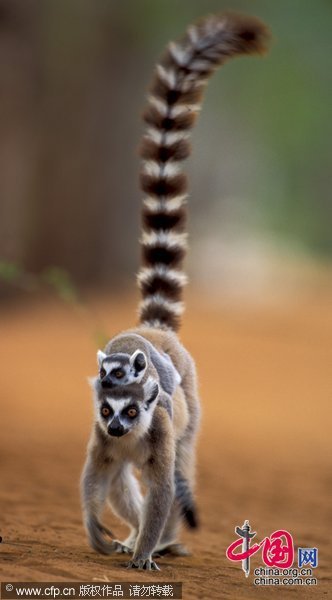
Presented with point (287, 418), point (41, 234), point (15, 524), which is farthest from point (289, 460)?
point (41, 234)

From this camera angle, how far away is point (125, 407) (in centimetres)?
499

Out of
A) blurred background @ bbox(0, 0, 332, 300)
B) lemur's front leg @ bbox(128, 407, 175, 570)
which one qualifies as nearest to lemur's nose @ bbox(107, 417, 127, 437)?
lemur's front leg @ bbox(128, 407, 175, 570)

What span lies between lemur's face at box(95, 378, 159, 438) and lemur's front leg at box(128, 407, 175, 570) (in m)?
0.22

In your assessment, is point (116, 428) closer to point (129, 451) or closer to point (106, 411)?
point (106, 411)

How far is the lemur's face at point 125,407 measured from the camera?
4.99 metres

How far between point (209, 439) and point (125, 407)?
7.85 m

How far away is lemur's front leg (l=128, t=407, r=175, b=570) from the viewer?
17.5 feet

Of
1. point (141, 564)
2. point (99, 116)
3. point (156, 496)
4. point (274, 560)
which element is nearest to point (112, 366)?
point (156, 496)

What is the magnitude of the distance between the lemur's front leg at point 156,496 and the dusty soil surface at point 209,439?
174mm

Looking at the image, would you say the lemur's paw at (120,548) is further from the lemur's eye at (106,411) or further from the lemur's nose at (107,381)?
the lemur's nose at (107,381)

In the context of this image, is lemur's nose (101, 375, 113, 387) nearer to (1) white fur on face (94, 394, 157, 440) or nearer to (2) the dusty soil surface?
(1) white fur on face (94, 394, 157, 440)

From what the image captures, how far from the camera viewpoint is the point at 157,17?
27094 mm

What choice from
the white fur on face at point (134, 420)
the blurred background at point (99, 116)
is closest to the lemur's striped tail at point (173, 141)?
the white fur on face at point (134, 420)

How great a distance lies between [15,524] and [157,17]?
2233 cm
